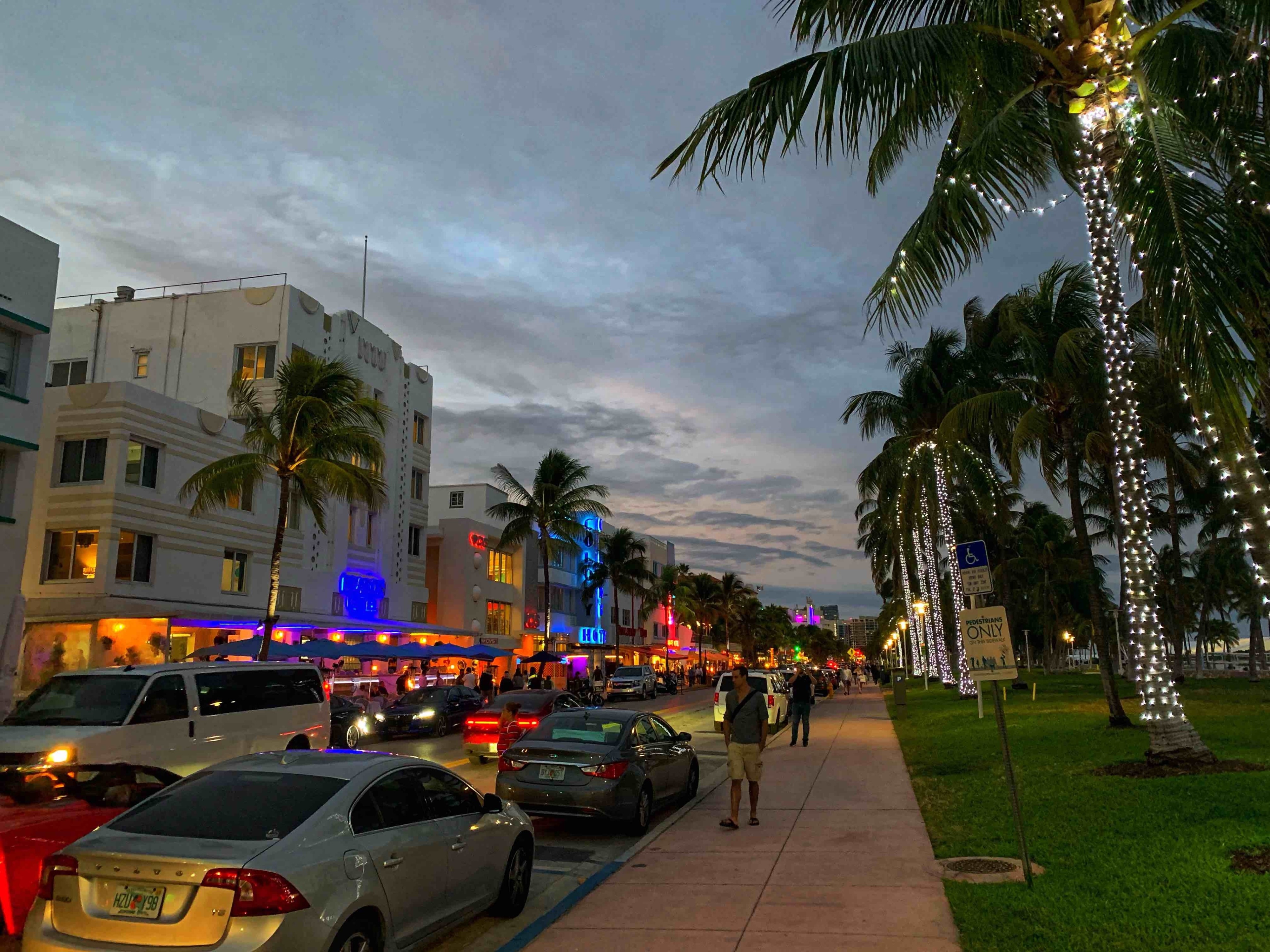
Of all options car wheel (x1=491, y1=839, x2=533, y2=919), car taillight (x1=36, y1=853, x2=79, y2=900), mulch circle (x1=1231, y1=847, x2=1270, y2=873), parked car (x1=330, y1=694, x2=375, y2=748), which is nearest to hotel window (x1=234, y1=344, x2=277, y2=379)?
parked car (x1=330, y1=694, x2=375, y2=748)

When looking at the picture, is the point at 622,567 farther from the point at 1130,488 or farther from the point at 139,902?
the point at 139,902

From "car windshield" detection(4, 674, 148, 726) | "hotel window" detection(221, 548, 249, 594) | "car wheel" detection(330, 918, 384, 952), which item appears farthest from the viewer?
"hotel window" detection(221, 548, 249, 594)

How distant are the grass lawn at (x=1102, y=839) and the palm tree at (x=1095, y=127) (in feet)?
6.51

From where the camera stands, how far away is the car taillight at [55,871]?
5004mm

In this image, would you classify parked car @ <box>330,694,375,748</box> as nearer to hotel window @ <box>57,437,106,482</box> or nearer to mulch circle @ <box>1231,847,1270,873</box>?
hotel window @ <box>57,437,106,482</box>

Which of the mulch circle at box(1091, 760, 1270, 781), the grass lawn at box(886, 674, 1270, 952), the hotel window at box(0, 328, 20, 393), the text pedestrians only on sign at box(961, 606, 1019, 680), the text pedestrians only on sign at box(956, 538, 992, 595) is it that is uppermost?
the hotel window at box(0, 328, 20, 393)

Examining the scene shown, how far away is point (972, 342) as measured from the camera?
33500mm

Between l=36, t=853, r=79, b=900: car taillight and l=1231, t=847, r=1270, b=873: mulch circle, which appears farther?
l=1231, t=847, r=1270, b=873: mulch circle

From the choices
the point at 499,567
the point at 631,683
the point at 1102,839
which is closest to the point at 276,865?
the point at 1102,839

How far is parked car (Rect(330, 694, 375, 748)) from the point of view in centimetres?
2112

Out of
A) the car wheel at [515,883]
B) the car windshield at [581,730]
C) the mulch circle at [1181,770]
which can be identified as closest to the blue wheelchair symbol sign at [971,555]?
the mulch circle at [1181,770]

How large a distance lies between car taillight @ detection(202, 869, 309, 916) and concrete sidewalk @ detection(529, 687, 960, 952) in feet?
7.79

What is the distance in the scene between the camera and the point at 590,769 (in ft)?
35.4

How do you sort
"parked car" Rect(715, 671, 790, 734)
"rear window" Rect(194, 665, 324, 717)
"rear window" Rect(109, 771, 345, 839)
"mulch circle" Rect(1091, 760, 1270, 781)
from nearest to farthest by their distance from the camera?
"rear window" Rect(109, 771, 345, 839), "mulch circle" Rect(1091, 760, 1270, 781), "rear window" Rect(194, 665, 324, 717), "parked car" Rect(715, 671, 790, 734)
